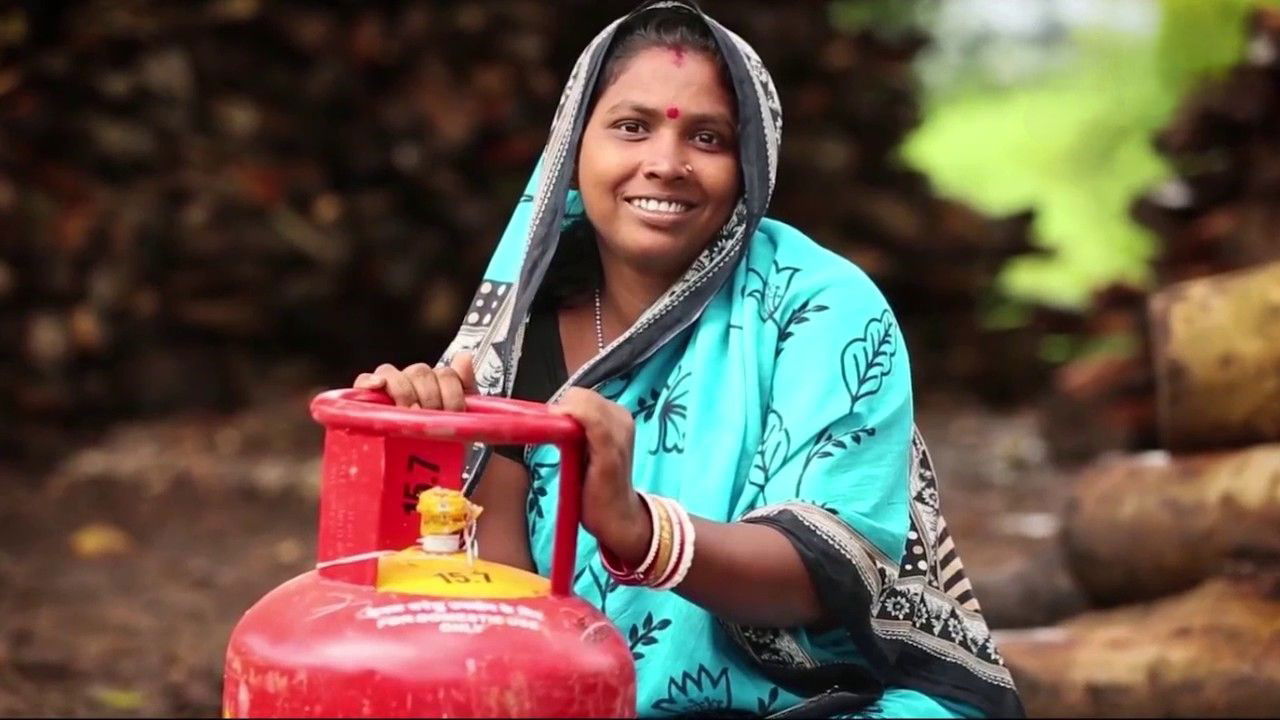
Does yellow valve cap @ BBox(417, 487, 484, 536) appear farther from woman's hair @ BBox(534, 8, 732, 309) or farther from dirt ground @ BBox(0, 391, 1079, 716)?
dirt ground @ BBox(0, 391, 1079, 716)

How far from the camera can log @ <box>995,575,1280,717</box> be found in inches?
159

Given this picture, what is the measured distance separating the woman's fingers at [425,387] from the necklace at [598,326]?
50 centimetres

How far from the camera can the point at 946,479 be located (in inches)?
285

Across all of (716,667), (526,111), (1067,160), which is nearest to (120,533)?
(526,111)

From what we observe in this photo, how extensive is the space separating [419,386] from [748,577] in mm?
472

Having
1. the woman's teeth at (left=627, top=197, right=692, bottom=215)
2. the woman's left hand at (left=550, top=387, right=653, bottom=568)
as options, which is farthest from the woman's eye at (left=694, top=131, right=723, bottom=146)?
the woman's left hand at (left=550, top=387, right=653, bottom=568)

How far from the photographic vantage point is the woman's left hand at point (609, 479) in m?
2.15

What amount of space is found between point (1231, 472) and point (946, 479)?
2758mm

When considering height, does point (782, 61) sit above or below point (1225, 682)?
above

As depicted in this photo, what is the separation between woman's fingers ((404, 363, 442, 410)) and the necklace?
50 cm

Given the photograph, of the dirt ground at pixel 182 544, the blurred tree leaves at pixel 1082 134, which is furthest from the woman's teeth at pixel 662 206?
the blurred tree leaves at pixel 1082 134

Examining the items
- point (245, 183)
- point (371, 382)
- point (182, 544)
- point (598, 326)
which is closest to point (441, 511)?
point (371, 382)

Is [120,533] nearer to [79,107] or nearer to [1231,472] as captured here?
[79,107]

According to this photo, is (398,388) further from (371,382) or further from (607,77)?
(607,77)
